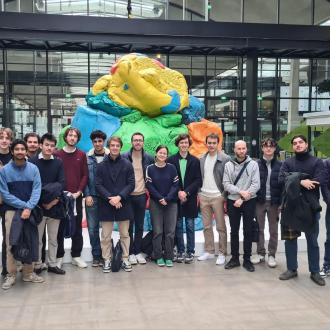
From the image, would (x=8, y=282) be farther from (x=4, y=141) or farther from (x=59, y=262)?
(x=4, y=141)

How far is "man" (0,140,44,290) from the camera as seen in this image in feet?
14.4

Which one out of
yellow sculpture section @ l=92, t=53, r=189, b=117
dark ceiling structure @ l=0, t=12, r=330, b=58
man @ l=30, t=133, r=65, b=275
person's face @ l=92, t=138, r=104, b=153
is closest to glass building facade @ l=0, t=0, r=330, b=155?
dark ceiling structure @ l=0, t=12, r=330, b=58

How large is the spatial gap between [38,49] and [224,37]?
5958 millimetres

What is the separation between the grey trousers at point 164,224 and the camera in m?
5.16

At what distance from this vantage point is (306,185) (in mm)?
4496

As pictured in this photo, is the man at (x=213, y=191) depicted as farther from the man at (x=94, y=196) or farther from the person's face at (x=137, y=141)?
the man at (x=94, y=196)

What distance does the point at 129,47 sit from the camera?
1390 cm

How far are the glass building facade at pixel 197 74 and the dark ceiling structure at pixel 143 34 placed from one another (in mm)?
807

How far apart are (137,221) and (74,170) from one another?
3.17 feet

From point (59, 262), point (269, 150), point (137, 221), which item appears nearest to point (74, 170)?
point (137, 221)

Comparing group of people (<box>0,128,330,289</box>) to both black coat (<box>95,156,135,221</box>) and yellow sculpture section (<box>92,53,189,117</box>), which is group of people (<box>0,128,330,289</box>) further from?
yellow sculpture section (<box>92,53,189,117</box>)

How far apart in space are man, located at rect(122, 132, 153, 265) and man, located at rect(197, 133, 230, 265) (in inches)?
27.4

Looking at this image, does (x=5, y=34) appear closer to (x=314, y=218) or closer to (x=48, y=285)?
(x=48, y=285)

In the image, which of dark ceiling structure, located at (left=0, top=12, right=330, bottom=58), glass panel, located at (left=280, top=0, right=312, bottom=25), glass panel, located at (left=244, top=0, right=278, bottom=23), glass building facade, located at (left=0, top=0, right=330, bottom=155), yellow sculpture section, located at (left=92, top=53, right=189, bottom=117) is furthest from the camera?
glass panel, located at (left=280, top=0, right=312, bottom=25)
